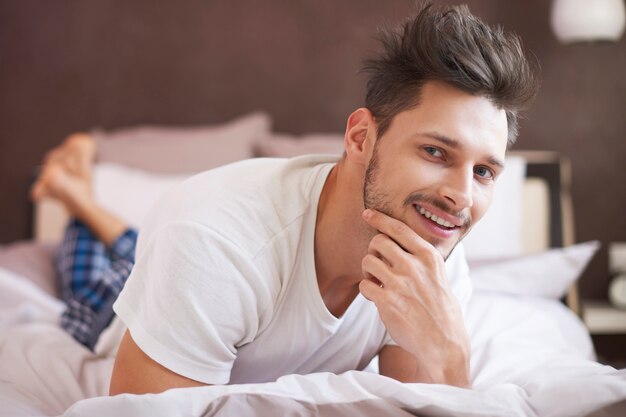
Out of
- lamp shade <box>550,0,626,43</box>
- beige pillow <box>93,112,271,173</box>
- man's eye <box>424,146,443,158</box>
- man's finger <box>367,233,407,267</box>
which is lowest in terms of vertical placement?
beige pillow <box>93,112,271,173</box>

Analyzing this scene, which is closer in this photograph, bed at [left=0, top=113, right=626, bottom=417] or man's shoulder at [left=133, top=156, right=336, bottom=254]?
bed at [left=0, top=113, right=626, bottom=417]

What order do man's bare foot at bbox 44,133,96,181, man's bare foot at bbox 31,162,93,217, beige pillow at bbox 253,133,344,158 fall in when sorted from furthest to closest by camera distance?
1. beige pillow at bbox 253,133,344,158
2. man's bare foot at bbox 44,133,96,181
3. man's bare foot at bbox 31,162,93,217

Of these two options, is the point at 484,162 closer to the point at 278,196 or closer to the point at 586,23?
the point at 278,196

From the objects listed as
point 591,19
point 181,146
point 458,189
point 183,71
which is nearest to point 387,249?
point 458,189

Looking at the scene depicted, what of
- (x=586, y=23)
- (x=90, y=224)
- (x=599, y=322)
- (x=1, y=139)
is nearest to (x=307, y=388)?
(x=90, y=224)

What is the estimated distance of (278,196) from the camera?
1.39 metres

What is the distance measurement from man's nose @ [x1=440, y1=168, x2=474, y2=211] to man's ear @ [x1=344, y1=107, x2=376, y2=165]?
17 cm

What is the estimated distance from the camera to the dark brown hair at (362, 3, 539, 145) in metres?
1.30

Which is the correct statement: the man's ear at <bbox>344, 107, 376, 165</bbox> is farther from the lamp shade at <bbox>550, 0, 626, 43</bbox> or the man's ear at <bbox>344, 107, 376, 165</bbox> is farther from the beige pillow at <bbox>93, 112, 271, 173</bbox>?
the lamp shade at <bbox>550, 0, 626, 43</bbox>

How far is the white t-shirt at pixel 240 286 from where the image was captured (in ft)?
4.07

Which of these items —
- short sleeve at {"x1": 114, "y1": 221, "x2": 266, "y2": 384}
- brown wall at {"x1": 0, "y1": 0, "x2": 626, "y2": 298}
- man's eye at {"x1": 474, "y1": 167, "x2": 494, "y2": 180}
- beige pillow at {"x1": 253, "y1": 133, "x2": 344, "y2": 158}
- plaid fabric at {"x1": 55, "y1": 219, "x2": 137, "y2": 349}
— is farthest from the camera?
brown wall at {"x1": 0, "y1": 0, "x2": 626, "y2": 298}

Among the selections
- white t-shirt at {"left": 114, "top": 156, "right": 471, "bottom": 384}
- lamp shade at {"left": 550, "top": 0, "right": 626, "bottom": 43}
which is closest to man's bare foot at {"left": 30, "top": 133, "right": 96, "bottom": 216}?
white t-shirt at {"left": 114, "top": 156, "right": 471, "bottom": 384}

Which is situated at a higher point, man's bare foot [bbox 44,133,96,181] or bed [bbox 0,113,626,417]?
man's bare foot [bbox 44,133,96,181]

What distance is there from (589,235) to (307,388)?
→ 7.71 feet
